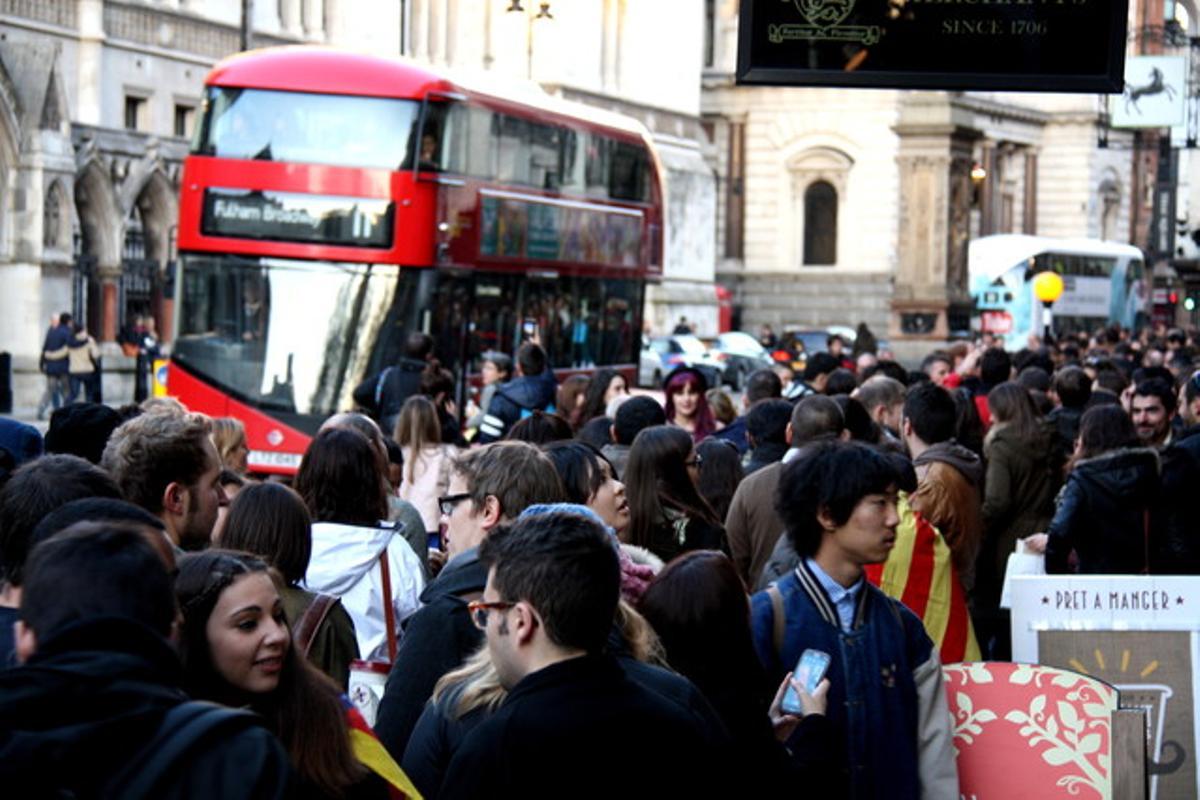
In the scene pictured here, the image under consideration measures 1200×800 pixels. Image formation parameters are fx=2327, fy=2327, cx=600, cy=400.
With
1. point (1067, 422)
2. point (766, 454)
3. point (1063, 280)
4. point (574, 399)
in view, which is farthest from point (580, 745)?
point (1063, 280)

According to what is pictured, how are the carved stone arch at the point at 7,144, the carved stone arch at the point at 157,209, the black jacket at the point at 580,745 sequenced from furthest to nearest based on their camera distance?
the carved stone arch at the point at 157,209 < the carved stone arch at the point at 7,144 < the black jacket at the point at 580,745

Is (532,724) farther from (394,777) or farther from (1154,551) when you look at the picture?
(1154,551)

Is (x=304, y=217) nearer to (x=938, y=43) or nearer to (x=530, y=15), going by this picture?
(x=938, y=43)

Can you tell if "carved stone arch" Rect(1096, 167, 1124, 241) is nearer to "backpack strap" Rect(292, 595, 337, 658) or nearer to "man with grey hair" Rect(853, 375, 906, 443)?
"man with grey hair" Rect(853, 375, 906, 443)

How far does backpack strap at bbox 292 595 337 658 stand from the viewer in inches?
224

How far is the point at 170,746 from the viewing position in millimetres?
3178

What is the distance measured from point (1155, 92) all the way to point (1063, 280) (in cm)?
3746

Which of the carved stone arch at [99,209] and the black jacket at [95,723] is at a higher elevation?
the carved stone arch at [99,209]

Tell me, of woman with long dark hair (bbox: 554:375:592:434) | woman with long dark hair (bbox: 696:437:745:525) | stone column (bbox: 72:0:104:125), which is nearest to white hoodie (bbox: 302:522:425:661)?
woman with long dark hair (bbox: 696:437:745:525)

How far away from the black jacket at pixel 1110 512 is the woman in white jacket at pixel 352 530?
10.0ft

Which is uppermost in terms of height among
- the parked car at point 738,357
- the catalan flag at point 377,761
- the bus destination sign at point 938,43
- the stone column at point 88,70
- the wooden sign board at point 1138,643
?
the stone column at point 88,70

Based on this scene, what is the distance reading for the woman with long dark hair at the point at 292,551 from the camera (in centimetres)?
576

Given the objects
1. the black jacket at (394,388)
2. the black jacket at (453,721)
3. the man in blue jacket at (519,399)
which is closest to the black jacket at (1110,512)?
the black jacket at (453,721)

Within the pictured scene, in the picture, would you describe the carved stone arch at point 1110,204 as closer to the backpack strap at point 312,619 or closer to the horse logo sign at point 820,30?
the horse logo sign at point 820,30
